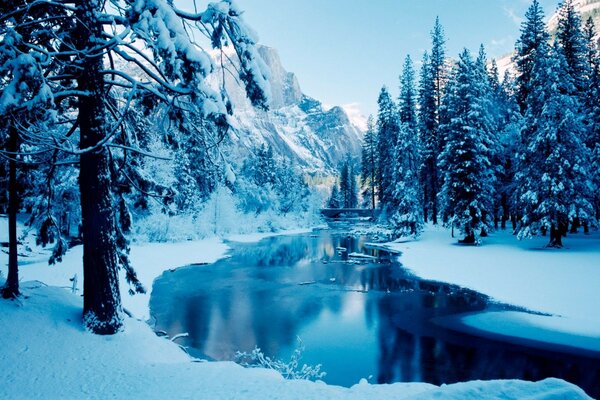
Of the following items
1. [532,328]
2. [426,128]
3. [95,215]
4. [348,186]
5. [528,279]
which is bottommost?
[532,328]

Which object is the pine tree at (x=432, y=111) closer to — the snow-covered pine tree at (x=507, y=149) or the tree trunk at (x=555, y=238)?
the snow-covered pine tree at (x=507, y=149)

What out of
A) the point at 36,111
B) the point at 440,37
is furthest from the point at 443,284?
the point at 440,37

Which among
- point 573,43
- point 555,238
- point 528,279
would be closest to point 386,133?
point 573,43

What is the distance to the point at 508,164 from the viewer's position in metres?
33.8

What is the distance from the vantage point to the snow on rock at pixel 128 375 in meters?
3.87

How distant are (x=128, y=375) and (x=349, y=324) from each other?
30.4 ft

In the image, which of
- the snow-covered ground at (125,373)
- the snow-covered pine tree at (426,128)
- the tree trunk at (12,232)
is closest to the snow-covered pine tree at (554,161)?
the snow-covered pine tree at (426,128)

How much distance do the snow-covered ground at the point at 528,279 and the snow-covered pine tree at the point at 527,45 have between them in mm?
15222

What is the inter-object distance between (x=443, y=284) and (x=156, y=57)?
17.7 m

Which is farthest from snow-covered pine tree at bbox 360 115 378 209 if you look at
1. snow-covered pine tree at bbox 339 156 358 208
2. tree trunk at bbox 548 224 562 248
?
tree trunk at bbox 548 224 562 248

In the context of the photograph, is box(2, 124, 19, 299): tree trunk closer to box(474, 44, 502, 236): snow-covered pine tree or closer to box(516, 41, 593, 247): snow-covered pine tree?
box(516, 41, 593, 247): snow-covered pine tree

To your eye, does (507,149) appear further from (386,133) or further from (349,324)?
(349,324)

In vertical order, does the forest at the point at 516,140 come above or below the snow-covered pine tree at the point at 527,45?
below

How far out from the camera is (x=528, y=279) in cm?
1747
